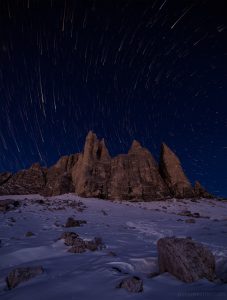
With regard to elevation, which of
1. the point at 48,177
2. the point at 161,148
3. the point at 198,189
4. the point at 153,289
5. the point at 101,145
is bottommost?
the point at 153,289

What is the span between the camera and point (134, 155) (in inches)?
1533

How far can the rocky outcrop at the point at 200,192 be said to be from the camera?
30.5 meters

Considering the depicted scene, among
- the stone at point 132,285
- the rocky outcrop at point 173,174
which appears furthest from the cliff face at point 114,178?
the stone at point 132,285

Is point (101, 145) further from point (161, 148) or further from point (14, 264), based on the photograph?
point (14, 264)

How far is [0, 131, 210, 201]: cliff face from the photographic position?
3097 centimetres

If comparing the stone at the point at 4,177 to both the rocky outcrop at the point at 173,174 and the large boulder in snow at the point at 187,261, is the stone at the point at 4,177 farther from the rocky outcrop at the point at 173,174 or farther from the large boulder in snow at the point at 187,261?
the large boulder in snow at the point at 187,261

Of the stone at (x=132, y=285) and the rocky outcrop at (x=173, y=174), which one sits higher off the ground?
the rocky outcrop at (x=173, y=174)

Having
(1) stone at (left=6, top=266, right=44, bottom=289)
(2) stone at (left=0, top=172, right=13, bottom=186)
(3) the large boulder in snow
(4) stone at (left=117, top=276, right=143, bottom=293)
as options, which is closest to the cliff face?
(2) stone at (left=0, top=172, right=13, bottom=186)

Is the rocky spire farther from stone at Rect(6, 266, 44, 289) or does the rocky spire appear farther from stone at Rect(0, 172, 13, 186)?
stone at Rect(6, 266, 44, 289)

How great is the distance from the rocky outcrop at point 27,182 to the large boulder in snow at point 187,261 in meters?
39.0

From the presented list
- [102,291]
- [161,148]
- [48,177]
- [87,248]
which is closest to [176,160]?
[161,148]

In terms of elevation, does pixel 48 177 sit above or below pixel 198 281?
above

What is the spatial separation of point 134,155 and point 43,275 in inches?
1404

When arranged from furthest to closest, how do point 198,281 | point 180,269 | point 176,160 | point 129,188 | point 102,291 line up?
1. point 176,160
2. point 129,188
3. point 180,269
4. point 198,281
5. point 102,291
